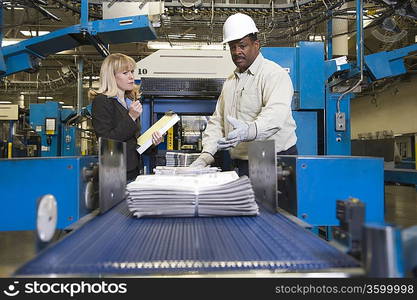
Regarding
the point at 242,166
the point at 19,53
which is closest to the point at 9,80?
the point at 19,53

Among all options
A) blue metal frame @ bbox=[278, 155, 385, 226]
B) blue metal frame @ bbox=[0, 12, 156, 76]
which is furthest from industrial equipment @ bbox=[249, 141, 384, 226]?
blue metal frame @ bbox=[0, 12, 156, 76]

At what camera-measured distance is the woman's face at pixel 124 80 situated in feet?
5.77

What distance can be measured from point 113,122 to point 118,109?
0.08m

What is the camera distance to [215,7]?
3449 millimetres

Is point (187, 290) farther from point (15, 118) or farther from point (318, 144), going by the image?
point (15, 118)

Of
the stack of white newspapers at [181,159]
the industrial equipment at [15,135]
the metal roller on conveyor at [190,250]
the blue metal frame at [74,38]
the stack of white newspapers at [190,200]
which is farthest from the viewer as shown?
the industrial equipment at [15,135]

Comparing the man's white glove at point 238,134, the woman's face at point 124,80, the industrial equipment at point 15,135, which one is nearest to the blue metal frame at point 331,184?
the man's white glove at point 238,134

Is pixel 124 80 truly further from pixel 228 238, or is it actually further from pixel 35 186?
pixel 228 238

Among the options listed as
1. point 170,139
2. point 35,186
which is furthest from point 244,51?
point 35,186

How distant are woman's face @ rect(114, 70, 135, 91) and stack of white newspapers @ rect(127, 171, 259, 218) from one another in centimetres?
108

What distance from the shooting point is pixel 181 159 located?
6.82 feet

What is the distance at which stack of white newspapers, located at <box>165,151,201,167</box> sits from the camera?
6.65 ft

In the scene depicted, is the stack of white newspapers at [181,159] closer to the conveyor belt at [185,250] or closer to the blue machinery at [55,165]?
the blue machinery at [55,165]

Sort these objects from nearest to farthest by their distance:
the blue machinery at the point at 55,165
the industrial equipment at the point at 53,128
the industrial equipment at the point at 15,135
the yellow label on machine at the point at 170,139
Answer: the blue machinery at the point at 55,165 < the yellow label on machine at the point at 170,139 < the industrial equipment at the point at 53,128 < the industrial equipment at the point at 15,135
